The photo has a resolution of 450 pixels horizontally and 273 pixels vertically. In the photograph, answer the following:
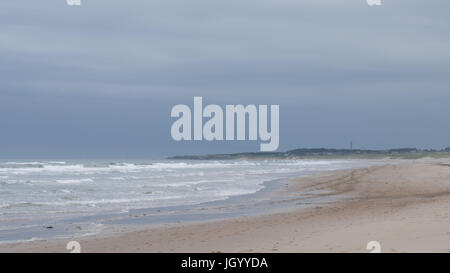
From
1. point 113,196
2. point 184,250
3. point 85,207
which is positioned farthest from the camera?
point 113,196

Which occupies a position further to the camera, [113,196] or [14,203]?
[113,196]

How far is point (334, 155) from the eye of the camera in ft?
595

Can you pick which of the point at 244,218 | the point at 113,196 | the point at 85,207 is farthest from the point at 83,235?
the point at 113,196

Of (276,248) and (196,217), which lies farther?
(196,217)

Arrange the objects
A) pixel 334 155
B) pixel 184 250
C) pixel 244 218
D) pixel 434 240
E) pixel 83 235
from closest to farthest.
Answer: pixel 434 240
pixel 184 250
pixel 83 235
pixel 244 218
pixel 334 155

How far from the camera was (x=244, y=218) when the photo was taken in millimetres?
14867
